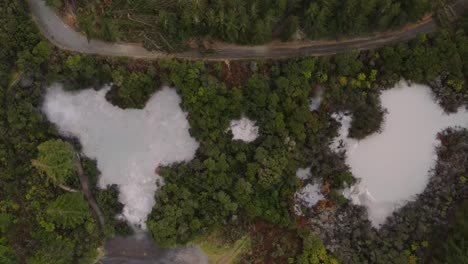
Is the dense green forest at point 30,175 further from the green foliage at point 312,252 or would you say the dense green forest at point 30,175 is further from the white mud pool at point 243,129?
the green foliage at point 312,252

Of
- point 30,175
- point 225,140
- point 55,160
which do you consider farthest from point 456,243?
→ point 30,175

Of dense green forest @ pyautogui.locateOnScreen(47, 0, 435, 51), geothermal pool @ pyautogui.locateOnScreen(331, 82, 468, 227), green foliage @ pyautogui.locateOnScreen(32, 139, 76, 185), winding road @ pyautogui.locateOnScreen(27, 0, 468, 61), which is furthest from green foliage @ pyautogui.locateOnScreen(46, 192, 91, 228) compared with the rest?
geothermal pool @ pyautogui.locateOnScreen(331, 82, 468, 227)

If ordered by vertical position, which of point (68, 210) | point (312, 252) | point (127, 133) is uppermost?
point (127, 133)

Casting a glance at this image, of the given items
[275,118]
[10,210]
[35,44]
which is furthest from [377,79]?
[10,210]

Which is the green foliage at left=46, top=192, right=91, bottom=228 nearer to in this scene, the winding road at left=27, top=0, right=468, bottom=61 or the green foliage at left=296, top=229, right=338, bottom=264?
the winding road at left=27, top=0, right=468, bottom=61

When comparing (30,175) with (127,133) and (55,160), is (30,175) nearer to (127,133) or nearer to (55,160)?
(55,160)

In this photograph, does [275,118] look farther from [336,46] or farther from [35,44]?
[35,44]
